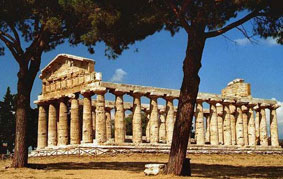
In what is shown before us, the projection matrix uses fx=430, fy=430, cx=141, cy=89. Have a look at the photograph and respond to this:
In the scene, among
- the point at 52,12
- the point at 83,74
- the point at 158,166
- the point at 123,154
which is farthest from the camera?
the point at 83,74

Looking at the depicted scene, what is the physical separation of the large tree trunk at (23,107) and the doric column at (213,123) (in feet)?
71.2

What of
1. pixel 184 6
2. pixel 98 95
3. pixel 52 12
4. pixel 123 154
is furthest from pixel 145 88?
pixel 184 6

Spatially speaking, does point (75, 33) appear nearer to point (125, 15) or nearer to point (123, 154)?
point (125, 15)

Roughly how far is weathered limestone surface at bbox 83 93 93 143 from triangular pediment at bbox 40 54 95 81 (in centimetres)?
208

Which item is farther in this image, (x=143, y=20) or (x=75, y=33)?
(x=75, y=33)

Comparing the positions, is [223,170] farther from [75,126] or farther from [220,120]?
[220,120]

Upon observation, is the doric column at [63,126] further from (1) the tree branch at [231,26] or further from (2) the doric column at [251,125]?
(1) the tree branch at [231,26]

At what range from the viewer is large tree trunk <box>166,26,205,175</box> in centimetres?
1375

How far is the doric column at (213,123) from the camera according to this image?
37844mm

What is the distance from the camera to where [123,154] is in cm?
2903

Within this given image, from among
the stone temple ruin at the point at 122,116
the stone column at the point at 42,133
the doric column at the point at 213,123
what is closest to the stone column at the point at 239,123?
the stone temple ruin at the point at 122,116

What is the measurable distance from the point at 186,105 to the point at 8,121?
1286 inches

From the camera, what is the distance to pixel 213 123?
3822 centimetres

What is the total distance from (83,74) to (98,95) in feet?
8.42
